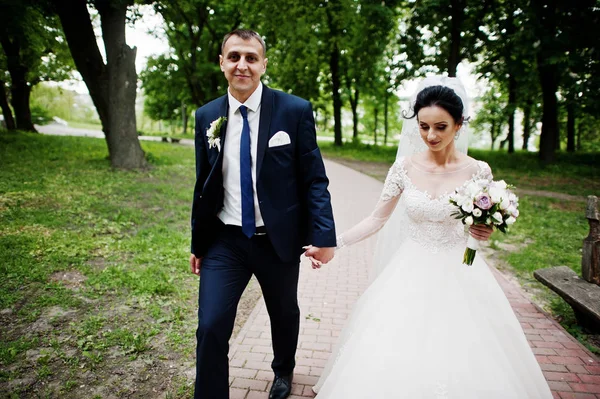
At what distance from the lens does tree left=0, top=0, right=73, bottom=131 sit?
39.1ft

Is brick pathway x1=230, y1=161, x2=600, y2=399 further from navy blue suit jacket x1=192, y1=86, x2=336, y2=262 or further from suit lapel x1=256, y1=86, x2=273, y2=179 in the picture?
suit lapel x1=256, y1=86, x2=273, y2=179

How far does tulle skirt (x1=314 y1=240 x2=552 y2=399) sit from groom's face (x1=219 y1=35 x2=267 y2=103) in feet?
5.43

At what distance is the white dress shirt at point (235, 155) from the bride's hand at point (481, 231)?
1365mm

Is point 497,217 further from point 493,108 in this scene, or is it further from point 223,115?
point 493,108

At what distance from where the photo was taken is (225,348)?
2447 millimetres

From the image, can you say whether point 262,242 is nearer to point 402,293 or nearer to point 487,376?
point 402,293

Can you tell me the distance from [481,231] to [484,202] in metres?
0.26

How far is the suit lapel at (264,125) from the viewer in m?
2.62

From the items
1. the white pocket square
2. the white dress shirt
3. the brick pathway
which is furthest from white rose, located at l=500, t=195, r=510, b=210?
the brick pathway

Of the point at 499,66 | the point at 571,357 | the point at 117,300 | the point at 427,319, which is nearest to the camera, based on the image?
the point at 427,319

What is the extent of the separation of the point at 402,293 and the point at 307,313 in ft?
6.95

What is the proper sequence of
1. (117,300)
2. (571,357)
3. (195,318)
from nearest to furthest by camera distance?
1. (571,357)
2. (195,318)
3. (117,300)

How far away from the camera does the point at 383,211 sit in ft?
10.5

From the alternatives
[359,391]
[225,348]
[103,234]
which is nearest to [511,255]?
[359,391]
